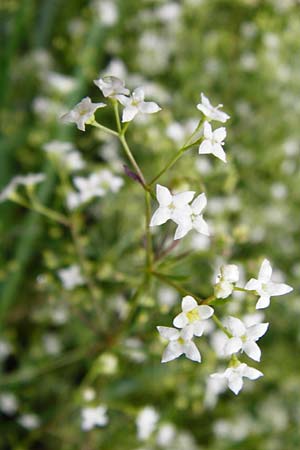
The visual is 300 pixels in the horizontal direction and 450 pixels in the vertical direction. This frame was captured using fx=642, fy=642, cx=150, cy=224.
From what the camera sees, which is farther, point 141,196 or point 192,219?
point 141,196

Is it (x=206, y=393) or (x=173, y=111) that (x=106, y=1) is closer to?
(x=173, y=111)

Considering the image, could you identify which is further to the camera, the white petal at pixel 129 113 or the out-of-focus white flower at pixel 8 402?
the out-of-focus white flower at pixel 8 402

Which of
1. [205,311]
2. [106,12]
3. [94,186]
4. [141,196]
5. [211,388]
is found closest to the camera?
[205,311]

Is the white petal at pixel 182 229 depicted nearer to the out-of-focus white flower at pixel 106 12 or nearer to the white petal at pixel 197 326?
the white petal at pixel 197 326

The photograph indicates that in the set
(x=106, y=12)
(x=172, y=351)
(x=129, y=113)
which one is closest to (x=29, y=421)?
(x=172, y=351)

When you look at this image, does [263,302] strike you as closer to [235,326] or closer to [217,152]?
[235,326]

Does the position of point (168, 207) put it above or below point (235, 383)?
above

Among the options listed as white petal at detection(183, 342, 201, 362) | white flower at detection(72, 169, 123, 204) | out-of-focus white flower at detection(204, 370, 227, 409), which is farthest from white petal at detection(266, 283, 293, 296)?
out-of-focus white flower at detection(204, 370, 227, 409)

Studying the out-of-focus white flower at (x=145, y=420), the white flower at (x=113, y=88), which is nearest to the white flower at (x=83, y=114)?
the white flower at (x=113, y=88)
